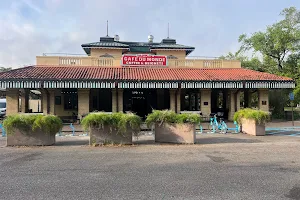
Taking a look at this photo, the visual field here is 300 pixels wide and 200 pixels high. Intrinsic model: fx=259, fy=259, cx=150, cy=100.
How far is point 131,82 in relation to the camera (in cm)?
1927

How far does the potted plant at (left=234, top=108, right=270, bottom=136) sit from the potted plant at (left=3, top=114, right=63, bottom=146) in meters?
10.1

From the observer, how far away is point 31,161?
25.5ft

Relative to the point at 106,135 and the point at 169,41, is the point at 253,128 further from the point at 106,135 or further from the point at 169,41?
the point at 169,41

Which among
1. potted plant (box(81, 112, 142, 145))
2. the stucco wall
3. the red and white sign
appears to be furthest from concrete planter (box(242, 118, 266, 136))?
the stucco wall

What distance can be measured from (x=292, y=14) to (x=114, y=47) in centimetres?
2074

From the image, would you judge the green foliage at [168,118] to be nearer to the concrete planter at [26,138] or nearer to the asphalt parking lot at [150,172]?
the asphalt parking lot at [150,172]

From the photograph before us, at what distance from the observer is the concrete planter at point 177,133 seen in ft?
36.4

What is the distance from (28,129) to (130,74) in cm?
1131

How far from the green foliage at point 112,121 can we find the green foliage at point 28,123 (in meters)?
1.43

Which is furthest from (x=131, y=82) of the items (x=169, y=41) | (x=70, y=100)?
(x=169, y=41)

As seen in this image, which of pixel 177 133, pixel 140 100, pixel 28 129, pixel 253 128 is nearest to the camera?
pixel 28 129

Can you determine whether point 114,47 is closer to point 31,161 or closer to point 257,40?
point 257,40

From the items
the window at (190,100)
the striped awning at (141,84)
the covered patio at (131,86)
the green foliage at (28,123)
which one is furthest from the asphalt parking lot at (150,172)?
the window at (190,100)

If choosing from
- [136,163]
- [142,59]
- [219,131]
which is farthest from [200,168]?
[142,59]
